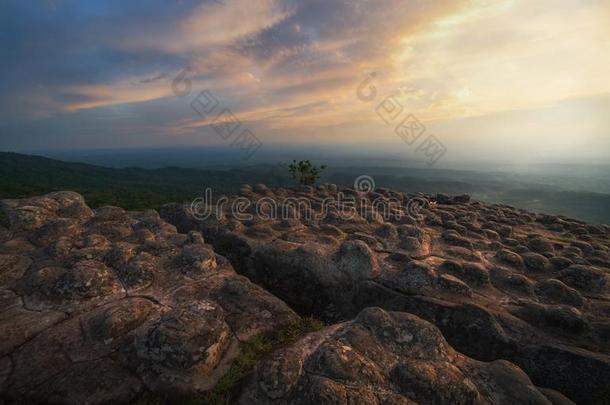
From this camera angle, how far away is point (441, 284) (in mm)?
13992

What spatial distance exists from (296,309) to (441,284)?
274 inches

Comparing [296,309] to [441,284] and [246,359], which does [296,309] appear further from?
[441,284]

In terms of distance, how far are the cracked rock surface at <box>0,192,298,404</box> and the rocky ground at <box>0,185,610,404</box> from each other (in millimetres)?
51

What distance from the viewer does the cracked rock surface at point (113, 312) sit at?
329 inches

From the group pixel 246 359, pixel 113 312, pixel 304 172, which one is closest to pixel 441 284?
pixel 246 359

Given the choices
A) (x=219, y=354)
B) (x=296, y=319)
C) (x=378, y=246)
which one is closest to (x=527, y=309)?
(x=378, y=246)

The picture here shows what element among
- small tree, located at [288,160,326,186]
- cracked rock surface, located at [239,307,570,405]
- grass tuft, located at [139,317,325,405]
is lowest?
grass tuft, located at [139,317,325,405]

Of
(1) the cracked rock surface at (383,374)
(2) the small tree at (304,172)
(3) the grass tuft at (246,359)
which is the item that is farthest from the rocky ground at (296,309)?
(2) the small tree at (304,172)

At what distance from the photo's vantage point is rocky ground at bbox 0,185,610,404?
27.0ft

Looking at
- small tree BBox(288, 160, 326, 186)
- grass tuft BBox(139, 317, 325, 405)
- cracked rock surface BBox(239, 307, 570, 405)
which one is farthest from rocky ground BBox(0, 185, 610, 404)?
small tree BBox(288, 160, 326, 186)

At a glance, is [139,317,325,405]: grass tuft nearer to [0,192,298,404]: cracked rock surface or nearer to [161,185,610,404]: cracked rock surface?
[0,192,298,404]: cracked rock surface

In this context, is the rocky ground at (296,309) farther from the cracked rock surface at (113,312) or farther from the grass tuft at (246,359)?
the grass tuft at (246,359)

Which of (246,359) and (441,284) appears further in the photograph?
(441,284)

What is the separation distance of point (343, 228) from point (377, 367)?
13.0m
